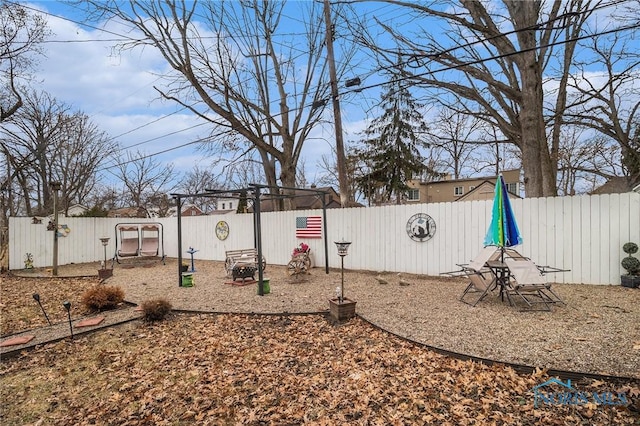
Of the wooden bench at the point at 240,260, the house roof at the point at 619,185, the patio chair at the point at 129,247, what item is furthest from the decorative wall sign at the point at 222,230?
the house roof at the point at 619,185

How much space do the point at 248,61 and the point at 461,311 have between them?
41.2ft

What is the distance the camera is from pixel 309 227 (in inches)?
406

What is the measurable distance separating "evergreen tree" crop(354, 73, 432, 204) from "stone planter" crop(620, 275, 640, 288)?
15.7m

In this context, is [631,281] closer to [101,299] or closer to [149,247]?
[101,299]

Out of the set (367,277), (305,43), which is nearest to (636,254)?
(367,277)

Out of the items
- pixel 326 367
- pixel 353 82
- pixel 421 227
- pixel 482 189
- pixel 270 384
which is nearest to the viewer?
pixel 270 384

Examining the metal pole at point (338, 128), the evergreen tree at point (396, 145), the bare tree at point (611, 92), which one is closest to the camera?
the bare tree at point (611, 92)

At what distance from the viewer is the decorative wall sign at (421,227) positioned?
26.4 ft

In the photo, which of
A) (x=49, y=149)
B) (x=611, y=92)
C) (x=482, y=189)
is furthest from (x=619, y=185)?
(x=49, y=149)

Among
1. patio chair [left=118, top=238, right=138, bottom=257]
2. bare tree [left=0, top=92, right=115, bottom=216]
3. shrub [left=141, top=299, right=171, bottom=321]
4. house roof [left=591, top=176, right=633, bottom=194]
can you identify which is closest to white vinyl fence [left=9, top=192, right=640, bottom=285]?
patio chair [left=118, top=238, right=138, bottom=257]

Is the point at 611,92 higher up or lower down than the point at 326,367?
higher up

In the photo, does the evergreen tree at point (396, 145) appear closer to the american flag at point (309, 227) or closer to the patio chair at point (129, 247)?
the american flag at point (309, 227)

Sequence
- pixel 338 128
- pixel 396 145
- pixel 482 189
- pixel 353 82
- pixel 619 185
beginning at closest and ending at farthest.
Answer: pixel 353 82
pixel 338 128
pixel 619 185
pixel 396 145
pixel 482 189

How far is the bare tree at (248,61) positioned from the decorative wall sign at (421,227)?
5.49 metres
